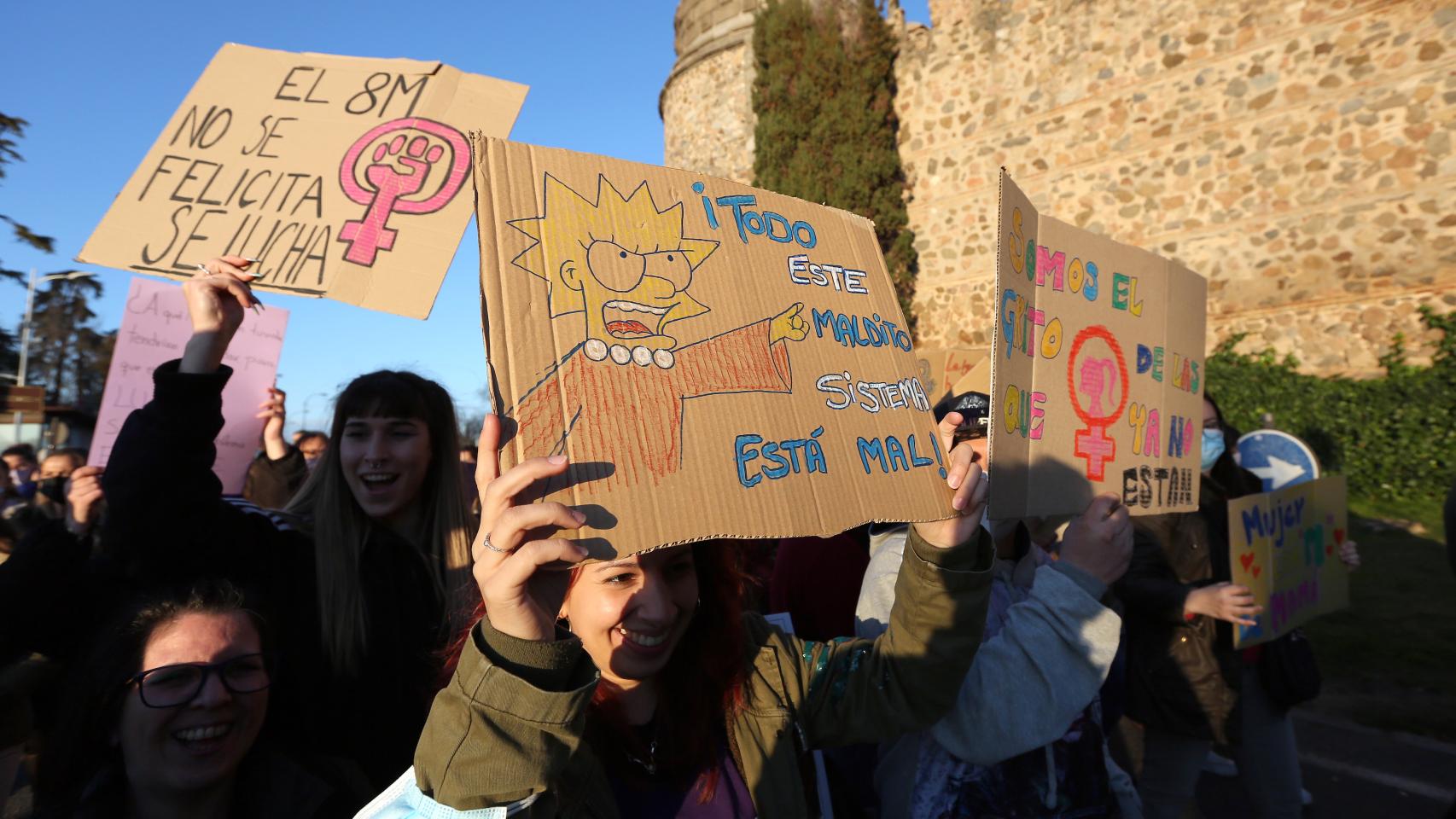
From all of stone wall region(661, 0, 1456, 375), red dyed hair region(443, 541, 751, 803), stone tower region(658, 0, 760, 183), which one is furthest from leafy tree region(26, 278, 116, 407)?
red dyed hair region(443, 541, 751, 803)

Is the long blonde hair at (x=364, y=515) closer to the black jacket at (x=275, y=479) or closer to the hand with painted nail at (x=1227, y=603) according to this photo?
the black jacket at (x=275, y=479)

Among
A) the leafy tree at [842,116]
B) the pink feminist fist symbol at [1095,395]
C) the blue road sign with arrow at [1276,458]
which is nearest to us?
the pink feminist fist symbol at [1095,395]

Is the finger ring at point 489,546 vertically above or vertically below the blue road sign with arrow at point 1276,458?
below

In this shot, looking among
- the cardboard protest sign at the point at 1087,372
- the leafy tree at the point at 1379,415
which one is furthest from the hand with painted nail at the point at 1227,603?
the leafy tree at the point at 1379,415

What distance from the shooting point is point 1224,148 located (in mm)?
10297

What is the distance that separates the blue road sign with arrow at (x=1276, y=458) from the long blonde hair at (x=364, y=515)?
13.3ft

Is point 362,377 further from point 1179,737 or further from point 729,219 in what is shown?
point 1179,737

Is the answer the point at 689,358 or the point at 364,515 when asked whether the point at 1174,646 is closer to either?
the point at 689,358

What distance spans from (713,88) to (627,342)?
15593 millimetres

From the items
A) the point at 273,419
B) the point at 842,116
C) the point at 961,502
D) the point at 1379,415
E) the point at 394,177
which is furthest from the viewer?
the point at 842,116

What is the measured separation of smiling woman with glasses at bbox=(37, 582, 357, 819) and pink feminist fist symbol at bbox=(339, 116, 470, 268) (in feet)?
3.09

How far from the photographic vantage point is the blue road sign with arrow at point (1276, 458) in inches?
178

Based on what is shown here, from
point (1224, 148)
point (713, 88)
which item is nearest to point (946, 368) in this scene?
point (1224, 148)

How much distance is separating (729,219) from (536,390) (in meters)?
0.54
